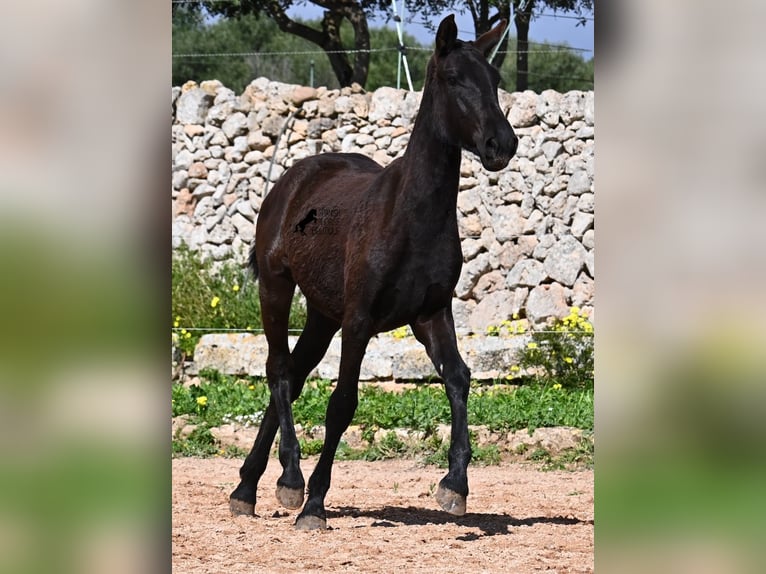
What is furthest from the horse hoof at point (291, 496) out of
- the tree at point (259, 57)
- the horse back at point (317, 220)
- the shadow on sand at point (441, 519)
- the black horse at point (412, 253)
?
the tree at point (259, 57)

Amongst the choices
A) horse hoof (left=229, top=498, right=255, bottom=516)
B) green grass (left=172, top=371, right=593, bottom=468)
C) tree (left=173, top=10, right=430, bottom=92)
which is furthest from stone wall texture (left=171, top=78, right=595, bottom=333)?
tree (left=173, top=10, right=430, bottom=92)

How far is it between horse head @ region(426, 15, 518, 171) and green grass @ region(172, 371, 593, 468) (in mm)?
3220

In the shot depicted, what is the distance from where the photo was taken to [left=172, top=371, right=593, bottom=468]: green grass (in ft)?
25.5

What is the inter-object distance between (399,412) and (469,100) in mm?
3774

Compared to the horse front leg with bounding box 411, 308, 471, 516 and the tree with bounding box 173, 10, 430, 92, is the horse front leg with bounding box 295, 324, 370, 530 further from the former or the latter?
the tree with bounding box 173, 10, 430, 92

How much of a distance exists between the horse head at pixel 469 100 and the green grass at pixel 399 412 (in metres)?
3.22

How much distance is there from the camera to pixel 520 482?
6699 mm

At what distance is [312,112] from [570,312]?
3.81m

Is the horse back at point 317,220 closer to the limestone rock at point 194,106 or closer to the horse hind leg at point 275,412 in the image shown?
the horse hind leg at point 275,412

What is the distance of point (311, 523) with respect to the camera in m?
5.10
